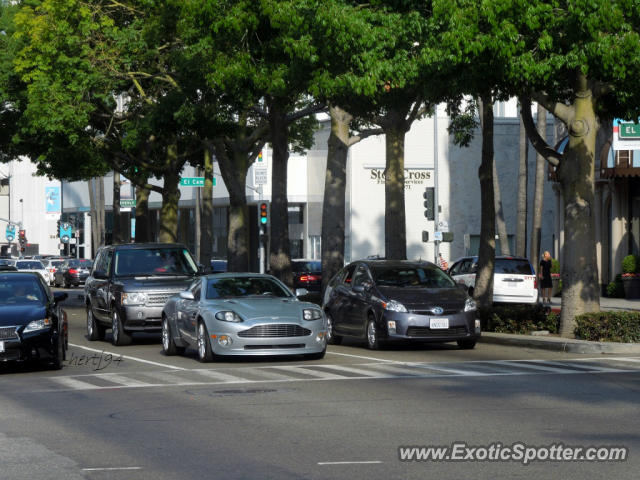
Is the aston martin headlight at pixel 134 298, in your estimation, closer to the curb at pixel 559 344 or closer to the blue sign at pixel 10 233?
the curb at pixel 559 344

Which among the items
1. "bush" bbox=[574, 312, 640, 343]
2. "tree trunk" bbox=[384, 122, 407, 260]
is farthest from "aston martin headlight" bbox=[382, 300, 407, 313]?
"tree trunk" bbox=[384, 122, 407, 260]

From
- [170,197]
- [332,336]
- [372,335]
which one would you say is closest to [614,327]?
[372,335]

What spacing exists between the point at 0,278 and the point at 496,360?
7948 mm

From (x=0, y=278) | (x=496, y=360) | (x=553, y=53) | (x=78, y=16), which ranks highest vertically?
(x=78, y=16)

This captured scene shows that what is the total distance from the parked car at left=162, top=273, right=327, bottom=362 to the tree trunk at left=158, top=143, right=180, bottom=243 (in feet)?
67.1

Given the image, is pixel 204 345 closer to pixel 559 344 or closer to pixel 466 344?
pixel 466 344

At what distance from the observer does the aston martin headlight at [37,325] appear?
58.9ft

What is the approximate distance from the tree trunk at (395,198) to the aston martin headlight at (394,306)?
825 cm

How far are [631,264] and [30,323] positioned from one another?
2663 cm

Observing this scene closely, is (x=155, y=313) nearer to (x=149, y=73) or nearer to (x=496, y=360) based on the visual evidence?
(x=496, y=360)

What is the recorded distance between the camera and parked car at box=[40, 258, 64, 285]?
6944cm

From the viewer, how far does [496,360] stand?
63.9ft

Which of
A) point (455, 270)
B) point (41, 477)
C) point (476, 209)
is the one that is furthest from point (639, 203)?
point (41, 477)

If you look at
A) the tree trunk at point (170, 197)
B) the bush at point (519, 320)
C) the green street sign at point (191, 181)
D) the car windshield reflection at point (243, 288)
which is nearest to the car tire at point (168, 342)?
the car windshield reflection at point (243, 288)
